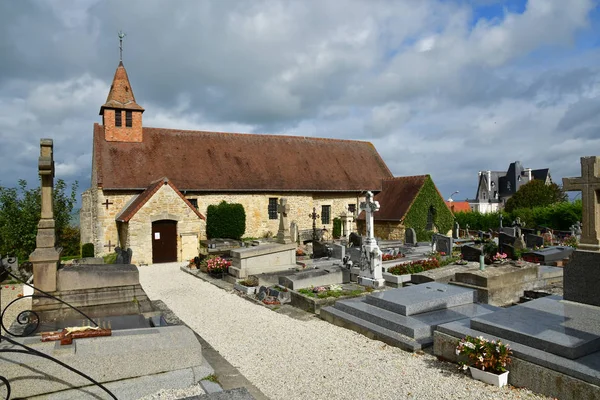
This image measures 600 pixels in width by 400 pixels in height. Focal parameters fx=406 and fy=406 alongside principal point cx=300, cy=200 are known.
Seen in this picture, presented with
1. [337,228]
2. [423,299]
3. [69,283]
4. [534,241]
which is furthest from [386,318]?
[337,228]

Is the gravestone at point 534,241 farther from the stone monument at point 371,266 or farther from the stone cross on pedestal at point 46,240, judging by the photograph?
the stone cross on pedestal at point 46,240

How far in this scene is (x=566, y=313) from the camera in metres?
5.89

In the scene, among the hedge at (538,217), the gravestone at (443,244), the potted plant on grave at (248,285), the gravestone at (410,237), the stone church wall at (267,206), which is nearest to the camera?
the potted plant on grave at (248,285)

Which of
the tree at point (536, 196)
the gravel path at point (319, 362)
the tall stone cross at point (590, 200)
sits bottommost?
the gravel path at point (319, 362)

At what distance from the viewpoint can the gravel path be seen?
5.27 m

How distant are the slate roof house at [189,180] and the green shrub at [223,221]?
0.57m

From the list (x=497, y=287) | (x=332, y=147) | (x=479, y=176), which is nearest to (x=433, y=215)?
(x=332, y=147)

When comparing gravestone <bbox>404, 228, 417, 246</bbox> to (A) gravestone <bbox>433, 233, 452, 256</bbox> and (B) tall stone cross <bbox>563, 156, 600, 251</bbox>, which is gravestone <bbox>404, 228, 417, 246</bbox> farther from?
(B) tall stone cross <bbox>563, 156, 600, 251</bbox>

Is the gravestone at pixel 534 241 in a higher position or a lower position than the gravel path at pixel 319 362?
higher

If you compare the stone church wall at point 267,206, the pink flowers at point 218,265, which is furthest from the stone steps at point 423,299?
the stone church wall at point 267,206

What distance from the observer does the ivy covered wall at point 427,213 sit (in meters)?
24.1

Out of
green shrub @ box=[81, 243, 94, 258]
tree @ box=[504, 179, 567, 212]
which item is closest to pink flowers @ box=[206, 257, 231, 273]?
green shrub @ box=[81, 243, 94, 258]

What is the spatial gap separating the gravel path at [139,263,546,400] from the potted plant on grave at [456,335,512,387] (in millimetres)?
121

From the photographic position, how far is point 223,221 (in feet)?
71.9
